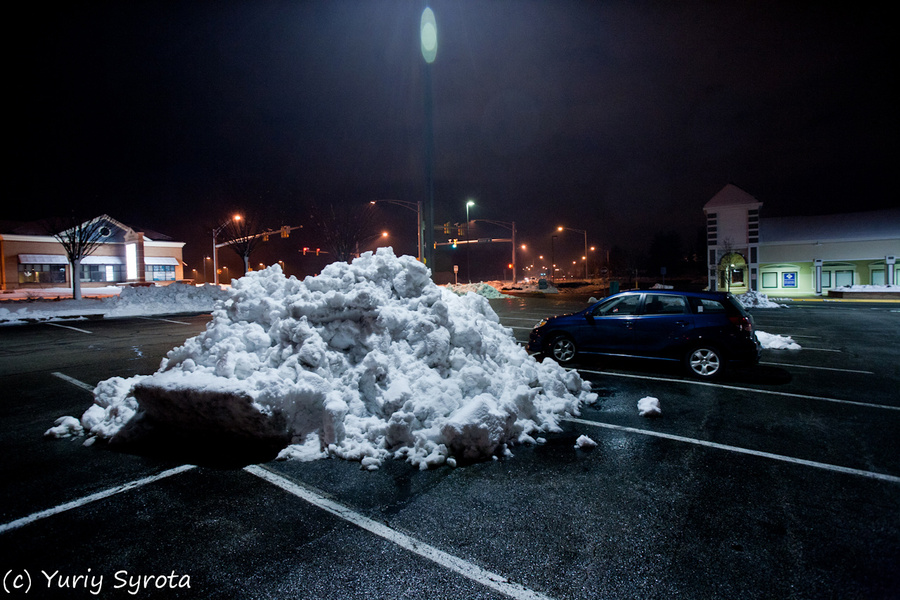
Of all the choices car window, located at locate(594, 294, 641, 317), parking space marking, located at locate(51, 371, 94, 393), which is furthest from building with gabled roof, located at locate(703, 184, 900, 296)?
parking space marking, located at locate(51, 371, 94, 393)

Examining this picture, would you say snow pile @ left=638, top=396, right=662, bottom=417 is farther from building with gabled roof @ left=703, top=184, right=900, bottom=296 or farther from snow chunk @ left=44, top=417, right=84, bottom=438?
building with gabled roof @ left=703, top=184, right=900, bottom=296

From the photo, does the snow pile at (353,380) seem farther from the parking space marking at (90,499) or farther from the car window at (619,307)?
the car window at (619,307)

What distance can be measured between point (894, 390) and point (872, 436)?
9.75 ft

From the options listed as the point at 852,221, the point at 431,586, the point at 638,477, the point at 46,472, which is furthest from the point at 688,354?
the point at 852,221

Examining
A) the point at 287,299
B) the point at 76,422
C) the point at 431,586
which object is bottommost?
the point at 431,586

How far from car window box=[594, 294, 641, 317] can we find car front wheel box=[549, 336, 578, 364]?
822 millimetres

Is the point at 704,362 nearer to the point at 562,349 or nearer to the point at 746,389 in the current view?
the point at 746,389

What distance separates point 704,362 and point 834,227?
140 feet

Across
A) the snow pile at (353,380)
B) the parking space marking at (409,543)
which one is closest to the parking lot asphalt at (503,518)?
the parking space marking at (409,543)

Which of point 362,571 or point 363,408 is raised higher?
point 363,408

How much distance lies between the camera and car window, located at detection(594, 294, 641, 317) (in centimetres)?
862

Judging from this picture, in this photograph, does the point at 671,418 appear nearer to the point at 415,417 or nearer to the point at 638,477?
the point at 638,477

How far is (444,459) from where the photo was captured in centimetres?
440

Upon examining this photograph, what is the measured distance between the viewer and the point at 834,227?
124ft
